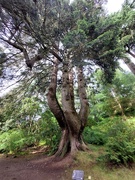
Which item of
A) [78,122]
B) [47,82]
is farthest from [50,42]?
[78,122]

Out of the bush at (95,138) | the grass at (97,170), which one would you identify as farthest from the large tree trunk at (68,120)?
the bush at (95,138)

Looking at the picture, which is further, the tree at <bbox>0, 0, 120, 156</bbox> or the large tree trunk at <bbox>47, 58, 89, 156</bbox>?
the large tree trunk at <bbox>47, 58, 89, 156</bbox>

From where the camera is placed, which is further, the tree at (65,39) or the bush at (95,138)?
the bush at (95,138)

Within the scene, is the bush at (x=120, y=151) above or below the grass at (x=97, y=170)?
above

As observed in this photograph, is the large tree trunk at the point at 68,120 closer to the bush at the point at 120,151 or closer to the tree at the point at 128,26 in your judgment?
the bush at the point at 120,151

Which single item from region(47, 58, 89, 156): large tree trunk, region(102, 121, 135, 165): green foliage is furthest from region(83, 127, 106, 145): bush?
region(102, 121, 135, 165): green foliage

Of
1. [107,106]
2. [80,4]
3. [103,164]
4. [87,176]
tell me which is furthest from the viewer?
[107,106]

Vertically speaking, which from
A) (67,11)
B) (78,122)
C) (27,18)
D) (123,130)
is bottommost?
(123,130)

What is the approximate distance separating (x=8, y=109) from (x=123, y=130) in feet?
17.9

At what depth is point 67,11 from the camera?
19.2ft

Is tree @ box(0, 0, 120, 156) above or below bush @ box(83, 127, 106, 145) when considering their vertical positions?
above

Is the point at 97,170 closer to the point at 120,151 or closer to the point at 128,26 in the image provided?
the point at 120,151

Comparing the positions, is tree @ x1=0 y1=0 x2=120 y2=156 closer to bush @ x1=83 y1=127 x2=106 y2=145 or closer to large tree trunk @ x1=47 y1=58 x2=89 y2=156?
large tree trunk @ x1=47 y1=58 x2=89 y2=156

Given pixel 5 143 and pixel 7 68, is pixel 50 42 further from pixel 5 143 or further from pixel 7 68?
pixel 5 143
